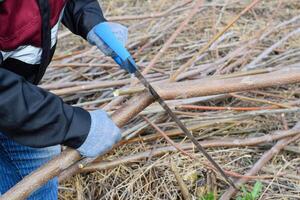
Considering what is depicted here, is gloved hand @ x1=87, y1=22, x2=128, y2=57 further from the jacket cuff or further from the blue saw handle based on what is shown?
the jacket cuff

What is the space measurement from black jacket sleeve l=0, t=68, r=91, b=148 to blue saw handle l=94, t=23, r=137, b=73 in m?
0.26

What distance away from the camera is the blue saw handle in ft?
5.76

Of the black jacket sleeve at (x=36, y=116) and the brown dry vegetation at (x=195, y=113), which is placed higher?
the black jacket sleeve at (x=36, y=116)

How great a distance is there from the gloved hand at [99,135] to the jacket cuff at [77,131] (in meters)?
0.01

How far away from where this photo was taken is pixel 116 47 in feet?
5.91

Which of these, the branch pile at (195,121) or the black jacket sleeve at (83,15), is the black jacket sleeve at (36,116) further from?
the black jacket sleeve at (83,15)

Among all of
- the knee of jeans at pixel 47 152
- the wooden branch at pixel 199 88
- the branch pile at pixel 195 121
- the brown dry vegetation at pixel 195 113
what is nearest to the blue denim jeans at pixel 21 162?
the knee of jeans at pixel 47 152

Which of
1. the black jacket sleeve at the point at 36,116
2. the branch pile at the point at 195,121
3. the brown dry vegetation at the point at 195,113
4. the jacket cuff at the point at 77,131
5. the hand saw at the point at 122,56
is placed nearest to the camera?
the black jacket sleeve at the point at 36,116

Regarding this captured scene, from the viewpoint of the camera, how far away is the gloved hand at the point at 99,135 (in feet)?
5.16

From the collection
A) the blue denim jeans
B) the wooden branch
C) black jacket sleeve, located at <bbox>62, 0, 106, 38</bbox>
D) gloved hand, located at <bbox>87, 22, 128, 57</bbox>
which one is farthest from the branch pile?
black jacket sleeve, located at <bbox>62, 0, 106, 38</bbox>

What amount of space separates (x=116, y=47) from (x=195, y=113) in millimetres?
779

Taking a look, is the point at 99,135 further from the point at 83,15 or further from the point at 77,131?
the point at 83,15

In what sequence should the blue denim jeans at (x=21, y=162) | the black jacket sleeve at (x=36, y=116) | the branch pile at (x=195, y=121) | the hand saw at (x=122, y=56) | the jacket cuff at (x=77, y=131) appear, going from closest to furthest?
1. the black jacket sleeve at (x=36, y=116)
2. the jacket cuff at (x=77, y=131)
3. the hand saw at (x=122, y=56)
4. the blue denim jeans at (x=21, y=162)
5. the branch pile at (x=195, y=121)

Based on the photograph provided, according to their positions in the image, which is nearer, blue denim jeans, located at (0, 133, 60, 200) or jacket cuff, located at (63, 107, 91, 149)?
jacket cuff, located at (63, 107, 91, 149)
